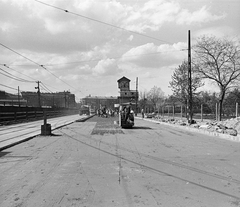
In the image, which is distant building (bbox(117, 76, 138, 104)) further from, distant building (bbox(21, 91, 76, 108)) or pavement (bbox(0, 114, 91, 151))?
pavement (bbox(0, 114, 91, 151))

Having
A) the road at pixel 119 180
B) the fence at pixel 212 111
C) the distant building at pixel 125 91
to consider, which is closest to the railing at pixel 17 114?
the road at pixel 119 180

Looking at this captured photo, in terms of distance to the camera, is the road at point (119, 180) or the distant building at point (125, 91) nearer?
the road at point (119, 180)

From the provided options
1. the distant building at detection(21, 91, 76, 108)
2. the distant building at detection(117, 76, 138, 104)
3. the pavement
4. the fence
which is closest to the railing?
the pavement

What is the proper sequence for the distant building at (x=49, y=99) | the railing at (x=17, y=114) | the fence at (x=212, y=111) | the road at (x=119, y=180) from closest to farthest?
the road at (x=119, y=180) → the fence at (x=212, y=111) → the railing at (x=17, y=114) → the distant building at (x=49, y=99)

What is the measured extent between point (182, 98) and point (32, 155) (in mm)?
33917

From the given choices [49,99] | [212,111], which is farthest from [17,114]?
[49,99]

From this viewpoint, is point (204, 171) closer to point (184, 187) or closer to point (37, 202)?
point (184, 187)

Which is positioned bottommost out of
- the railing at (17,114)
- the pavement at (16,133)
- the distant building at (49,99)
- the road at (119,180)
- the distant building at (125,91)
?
the pavement at (16,133)

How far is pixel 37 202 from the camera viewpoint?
460 cm

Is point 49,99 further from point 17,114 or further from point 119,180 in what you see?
point 119,180

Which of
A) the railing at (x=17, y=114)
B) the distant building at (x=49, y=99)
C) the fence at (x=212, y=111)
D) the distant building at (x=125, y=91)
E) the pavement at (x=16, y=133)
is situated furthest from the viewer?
the distant building at (x=125, y=91)

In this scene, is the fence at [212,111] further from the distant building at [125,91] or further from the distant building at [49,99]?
the distant building at [125,91]

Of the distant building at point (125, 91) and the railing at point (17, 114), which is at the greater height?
the distant building at point (125, 91)

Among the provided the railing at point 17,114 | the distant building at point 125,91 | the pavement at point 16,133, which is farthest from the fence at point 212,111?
the distant building at point 125,91
